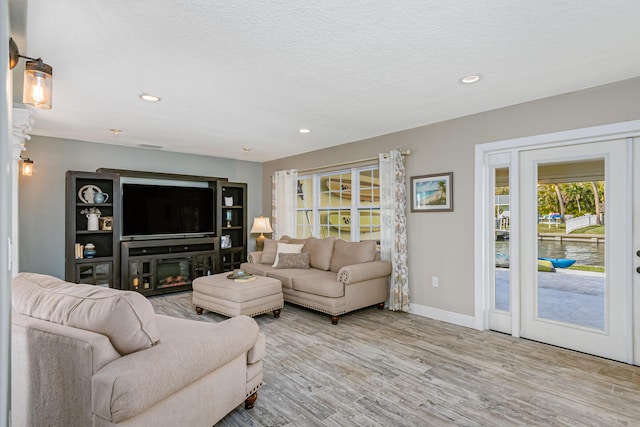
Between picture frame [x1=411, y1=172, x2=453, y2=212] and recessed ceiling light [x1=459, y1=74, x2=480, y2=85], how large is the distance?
134 centimetres

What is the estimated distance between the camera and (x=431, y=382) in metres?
2.64

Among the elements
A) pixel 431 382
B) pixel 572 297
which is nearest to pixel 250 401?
pixel 431 382

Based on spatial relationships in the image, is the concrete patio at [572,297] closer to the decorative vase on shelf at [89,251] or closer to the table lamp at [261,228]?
the table lamp at [261,228]

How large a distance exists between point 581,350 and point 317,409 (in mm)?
2652

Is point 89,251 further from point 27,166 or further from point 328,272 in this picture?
point 328,272

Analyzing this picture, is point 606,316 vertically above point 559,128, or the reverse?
point 559,128

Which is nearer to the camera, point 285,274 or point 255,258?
point 285,274

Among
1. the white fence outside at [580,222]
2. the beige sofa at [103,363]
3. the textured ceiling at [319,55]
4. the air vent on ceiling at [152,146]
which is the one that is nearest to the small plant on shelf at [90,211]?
the air vent on ceiling at [152,146]

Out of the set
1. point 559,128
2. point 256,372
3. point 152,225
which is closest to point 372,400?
point 256,372

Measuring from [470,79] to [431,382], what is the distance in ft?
8.29

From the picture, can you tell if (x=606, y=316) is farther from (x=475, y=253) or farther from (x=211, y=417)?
(x=211, y=417)

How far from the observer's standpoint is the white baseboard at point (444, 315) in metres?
3.91

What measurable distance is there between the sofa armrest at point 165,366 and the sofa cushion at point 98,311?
8cm

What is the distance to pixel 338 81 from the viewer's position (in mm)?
2924
